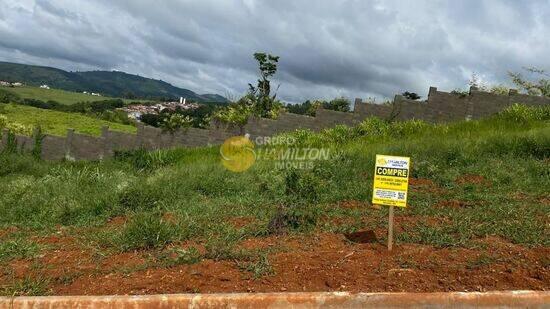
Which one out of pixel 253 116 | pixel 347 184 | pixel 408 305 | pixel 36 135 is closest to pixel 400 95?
pixel 253 116

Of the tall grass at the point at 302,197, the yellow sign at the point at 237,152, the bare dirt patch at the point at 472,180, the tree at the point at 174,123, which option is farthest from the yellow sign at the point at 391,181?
the tree at the point at 174,123

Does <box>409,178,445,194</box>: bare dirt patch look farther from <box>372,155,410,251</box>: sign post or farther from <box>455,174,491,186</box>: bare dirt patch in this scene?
<box>372,155,410,251</box>: sign post

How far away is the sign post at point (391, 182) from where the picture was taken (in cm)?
472

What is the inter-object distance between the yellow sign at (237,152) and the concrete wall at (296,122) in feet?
1.39

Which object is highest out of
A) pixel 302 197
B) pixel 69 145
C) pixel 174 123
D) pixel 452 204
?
pixel 174 123

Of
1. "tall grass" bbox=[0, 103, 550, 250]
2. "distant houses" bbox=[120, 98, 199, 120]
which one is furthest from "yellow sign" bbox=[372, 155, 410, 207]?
"distant houses" bbox=[120, 98, 199, 120]

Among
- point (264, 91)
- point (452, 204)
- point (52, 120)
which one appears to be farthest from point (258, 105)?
point (52, 120)

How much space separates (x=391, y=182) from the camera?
15.6 ft

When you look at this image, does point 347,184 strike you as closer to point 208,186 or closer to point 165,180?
point 208,186

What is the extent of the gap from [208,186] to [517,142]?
562cm

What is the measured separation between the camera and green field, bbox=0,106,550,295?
418cm

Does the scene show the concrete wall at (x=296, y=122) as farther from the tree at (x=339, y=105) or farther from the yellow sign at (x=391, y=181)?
the yellow sign at (x=391, y=181)

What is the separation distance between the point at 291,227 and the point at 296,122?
32.7 ft
